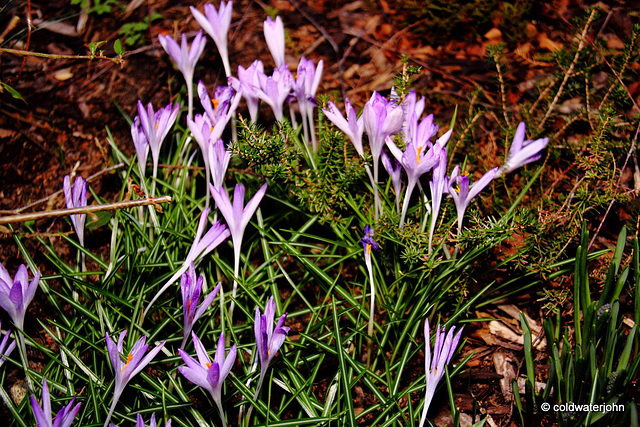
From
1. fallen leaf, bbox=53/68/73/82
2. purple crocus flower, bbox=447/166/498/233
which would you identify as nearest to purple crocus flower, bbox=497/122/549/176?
purple crocus flower, bbox=447/166/498/233

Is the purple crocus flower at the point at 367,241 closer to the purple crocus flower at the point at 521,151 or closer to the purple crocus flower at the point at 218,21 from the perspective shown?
the purple crocus flower at the point at 521,151

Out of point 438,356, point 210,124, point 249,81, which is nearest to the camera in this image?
point 438,356

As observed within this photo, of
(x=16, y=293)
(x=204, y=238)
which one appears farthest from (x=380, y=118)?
(x=16, y=293)

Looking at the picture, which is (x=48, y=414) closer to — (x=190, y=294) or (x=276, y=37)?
(x=190, y=294)

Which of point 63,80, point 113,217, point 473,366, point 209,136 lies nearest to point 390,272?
point 473,366

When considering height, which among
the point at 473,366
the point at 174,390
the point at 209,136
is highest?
the point at 209,136

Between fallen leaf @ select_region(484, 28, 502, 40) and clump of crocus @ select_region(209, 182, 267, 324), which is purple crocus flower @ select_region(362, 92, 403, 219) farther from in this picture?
fallen leaf @ select_region(484, 28, 502, 40)

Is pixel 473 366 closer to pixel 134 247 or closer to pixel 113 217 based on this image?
pixel 134 247

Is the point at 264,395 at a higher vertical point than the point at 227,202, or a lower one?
lower
